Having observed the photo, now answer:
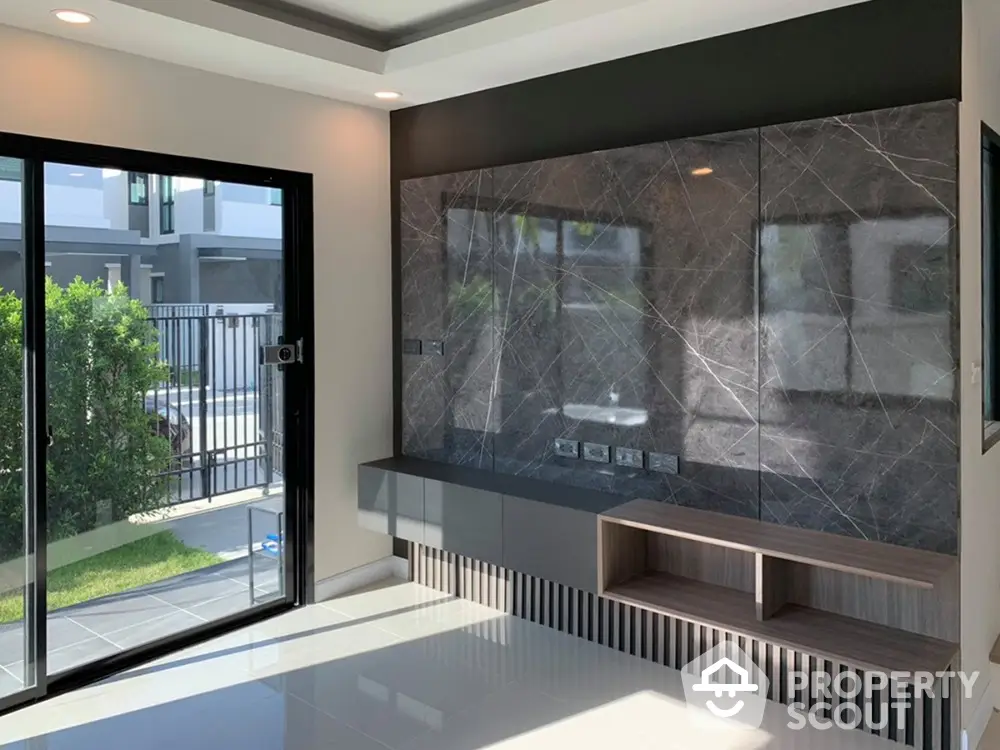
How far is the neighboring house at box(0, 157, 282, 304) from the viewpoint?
3100mm

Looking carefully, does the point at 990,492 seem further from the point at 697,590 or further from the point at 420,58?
the point at 420,58

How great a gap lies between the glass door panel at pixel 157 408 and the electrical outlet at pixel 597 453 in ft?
4.75

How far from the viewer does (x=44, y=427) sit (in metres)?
3.09

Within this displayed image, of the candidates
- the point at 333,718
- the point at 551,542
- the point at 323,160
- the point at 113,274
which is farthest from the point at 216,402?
the point at 551,542

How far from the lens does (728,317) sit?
3094 millimetres

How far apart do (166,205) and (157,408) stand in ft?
2.74

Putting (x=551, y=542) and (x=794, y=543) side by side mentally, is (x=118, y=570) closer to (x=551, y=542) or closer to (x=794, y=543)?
(x=551, y=542)

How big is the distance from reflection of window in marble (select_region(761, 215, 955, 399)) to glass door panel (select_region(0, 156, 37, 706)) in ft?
8.71

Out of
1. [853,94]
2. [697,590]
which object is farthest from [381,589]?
[853,94]

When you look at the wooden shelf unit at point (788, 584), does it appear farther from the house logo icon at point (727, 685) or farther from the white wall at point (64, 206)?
the white wall at point (64, 206)

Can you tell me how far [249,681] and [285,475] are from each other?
3.34 feet

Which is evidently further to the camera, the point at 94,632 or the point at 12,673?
the point at 94,632

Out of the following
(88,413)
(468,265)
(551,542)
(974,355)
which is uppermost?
(468,265)

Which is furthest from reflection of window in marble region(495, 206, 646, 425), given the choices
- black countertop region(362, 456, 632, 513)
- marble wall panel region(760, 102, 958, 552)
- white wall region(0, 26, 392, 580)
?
white wall region(0, 26, 392, 580)
